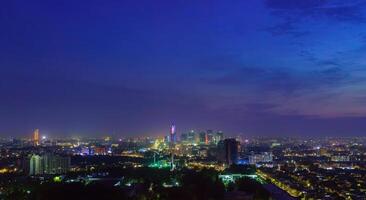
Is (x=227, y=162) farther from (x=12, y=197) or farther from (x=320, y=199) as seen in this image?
(x=12, y=197)

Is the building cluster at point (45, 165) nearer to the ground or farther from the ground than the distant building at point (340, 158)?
farther from the ground

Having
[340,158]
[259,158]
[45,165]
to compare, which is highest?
[45,165]

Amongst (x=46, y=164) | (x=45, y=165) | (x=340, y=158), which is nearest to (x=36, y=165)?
(x=45, y=165)

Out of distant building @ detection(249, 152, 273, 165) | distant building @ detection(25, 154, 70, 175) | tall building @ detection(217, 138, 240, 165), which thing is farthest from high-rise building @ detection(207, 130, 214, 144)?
Answer: distant building @ detection(25, 154, 70, 175)

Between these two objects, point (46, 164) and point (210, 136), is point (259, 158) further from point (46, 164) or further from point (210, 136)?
point (210, 136)

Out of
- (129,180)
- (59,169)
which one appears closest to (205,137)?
(59,169)

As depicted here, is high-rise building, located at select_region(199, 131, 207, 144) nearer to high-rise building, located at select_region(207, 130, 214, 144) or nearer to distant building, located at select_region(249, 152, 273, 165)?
high-rise building, located at select_region(207, 130, 214, 144)

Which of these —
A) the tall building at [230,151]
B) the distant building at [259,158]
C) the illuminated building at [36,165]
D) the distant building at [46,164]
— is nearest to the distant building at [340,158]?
the distant building at [259,158]

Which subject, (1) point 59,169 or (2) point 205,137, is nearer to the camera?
(1) point 59,169

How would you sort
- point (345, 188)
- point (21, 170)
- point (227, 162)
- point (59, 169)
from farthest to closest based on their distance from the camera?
point (227, 162) < point (59, 169) < point (21, 170) < point (345, 188)

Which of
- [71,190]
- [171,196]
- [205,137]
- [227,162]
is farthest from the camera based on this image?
[205,137]

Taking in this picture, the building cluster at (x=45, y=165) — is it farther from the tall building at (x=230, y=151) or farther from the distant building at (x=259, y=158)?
the distant building at (x=259, y=158)
